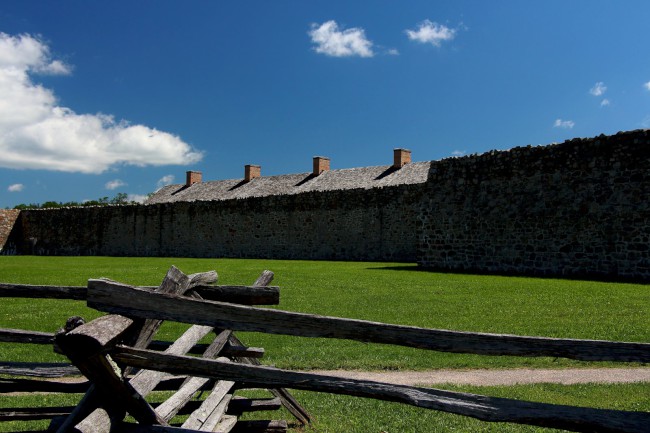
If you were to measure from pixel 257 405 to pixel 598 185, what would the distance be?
15.0 m

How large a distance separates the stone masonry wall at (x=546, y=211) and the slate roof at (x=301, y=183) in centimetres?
925

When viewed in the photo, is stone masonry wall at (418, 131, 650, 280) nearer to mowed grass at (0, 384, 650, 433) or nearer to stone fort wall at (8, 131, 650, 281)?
stone fort wall at (8, 131, 650, 281)

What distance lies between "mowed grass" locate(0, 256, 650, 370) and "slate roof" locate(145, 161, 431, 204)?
15.5 m

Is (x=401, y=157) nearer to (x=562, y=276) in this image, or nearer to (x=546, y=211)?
(x=546, y=211)

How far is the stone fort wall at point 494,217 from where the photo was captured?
16.8 m

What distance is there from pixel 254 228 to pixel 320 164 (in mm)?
10318

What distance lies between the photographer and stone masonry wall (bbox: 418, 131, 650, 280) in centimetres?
1666

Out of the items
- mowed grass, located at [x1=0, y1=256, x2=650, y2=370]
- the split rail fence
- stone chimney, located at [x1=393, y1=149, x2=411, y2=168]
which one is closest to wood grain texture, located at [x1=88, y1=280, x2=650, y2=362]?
the split rail fence

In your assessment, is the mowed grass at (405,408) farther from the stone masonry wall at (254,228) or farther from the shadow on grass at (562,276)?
the stone masonry wall at (254,228)

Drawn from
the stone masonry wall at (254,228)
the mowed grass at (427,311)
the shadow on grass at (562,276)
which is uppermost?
the stone masonry wall at (254,228)

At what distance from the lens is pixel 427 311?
419 inches

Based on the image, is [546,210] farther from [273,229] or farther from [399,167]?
[399,167]

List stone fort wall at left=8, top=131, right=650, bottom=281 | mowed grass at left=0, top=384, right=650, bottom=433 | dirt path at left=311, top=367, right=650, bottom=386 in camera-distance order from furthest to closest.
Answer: stone fort wall at left=8, top=131, right=650, bottom=281, dirt path at left=311, top=367, right=650, bottom=386, mowed grass at left=0, top=384, right=650, bottom=433

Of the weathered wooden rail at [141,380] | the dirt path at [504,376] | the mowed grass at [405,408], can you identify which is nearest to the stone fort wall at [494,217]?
Answer: the dirt path at [504,376]
